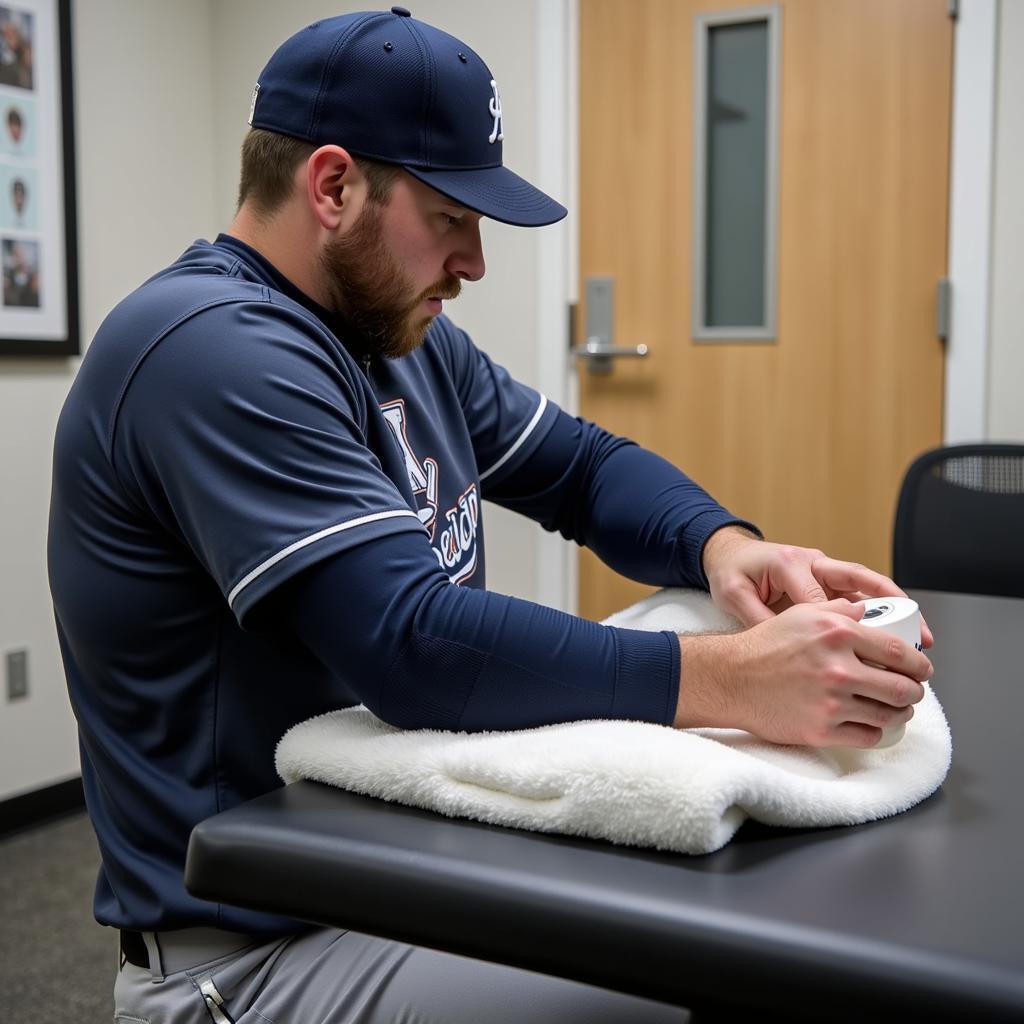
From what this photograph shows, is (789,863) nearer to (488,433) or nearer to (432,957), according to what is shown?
(432,957)

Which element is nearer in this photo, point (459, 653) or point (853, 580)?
point (459, 653)

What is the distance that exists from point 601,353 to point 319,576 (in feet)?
7.19

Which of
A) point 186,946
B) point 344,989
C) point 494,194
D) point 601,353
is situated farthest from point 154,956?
point 601,353

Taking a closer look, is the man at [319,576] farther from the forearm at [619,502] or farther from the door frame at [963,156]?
the door frame at [963,156]

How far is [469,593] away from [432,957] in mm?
256

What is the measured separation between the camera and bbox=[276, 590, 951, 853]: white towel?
0.60 meters

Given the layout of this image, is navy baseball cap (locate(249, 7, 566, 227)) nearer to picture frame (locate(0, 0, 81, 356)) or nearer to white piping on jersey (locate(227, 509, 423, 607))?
white piping on jersey (locate(227, 509, 423, 607))

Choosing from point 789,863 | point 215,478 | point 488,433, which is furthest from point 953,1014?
point 488,433

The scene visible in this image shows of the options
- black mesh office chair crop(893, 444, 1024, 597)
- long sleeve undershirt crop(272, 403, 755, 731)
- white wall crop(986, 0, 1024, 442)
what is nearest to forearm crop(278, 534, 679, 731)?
long sleeve undershirt crop(272, 403, 755, 731)

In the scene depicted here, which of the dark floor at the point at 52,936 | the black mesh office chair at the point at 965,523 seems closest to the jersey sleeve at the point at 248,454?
the black mesh office chair at the point at 965,523

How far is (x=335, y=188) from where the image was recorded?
37.7 inches

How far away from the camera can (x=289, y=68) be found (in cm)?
95

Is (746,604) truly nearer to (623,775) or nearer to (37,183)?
(623,775)

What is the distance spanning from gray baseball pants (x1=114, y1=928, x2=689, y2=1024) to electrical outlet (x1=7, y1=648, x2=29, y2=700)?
191cm
